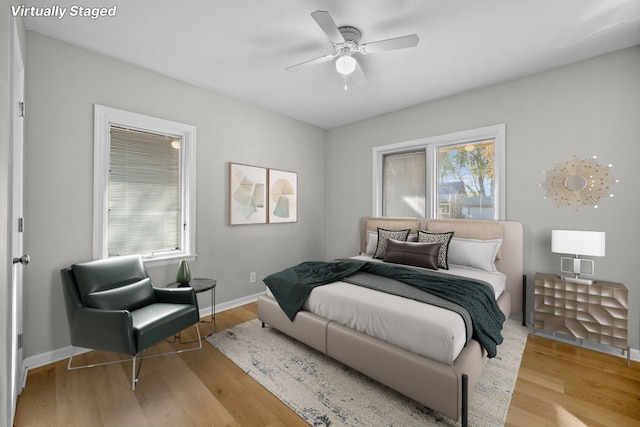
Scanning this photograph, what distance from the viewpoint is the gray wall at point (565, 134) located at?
2514 mm

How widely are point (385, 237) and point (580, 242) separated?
74.8 inches

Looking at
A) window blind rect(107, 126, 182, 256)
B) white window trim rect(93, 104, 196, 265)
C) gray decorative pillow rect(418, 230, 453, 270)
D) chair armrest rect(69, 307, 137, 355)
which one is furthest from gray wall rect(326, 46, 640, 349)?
chair armrest rect(69, 307, 137, 355)

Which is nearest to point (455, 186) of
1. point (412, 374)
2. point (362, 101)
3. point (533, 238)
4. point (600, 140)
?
point (533, 238)

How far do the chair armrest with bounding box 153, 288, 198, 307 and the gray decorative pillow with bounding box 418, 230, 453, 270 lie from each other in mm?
2551

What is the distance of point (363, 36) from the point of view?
7.71ft

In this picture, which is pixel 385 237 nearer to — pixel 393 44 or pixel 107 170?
pixel 393 44

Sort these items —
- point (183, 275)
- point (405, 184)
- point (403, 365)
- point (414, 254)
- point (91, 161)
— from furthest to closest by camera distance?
point (405, 184) < point (414, 254) < point (183, 275) < point (91, 161) < point (403, 365)

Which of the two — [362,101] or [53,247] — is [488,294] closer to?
[362,101]

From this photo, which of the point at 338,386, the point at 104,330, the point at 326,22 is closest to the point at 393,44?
the point at 326,22

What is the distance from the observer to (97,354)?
2.49 m

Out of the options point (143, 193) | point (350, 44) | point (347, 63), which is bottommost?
point (143, 193)

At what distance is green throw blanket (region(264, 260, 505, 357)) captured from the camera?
6.60ft

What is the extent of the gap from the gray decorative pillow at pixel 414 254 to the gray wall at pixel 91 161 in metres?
1.78

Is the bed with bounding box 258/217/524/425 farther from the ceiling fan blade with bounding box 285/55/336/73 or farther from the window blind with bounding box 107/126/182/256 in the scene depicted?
the ceiling fan blade with bounding box 285/55/336/73
